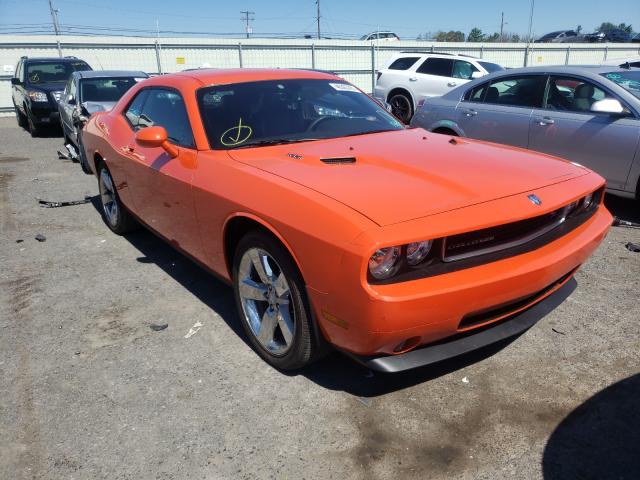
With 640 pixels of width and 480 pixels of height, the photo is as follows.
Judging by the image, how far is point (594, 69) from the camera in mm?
5703

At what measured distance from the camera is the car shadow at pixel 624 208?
5.47 metres

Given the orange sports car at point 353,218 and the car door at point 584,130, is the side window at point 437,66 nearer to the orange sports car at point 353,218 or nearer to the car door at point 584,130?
the car door at point 584,130

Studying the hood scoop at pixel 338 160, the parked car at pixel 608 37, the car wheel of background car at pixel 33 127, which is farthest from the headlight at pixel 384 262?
the parked car at pixel 608 37

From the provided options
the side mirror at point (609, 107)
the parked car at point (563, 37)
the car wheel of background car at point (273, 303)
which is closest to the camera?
the car wheel of background car at point (273, 303)

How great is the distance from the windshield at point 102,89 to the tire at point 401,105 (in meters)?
6.34

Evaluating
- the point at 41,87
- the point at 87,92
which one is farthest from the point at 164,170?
the point at 41,87

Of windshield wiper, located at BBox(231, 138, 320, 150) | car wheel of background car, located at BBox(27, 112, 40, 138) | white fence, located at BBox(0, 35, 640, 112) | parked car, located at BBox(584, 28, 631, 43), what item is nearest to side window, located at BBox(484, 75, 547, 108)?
windshield wiper, located at BBox(231, 138, 320, 150)

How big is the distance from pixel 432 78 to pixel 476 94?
21.1 ft

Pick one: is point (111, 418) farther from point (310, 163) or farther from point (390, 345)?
point (310, 163)

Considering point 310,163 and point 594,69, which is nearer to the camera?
point 310,163

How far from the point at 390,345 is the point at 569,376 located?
1210mm

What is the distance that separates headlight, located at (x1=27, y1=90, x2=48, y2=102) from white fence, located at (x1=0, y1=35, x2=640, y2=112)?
7.29 meters

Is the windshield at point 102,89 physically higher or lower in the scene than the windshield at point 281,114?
lower

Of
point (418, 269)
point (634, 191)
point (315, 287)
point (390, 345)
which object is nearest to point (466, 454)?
point (390, 345)
